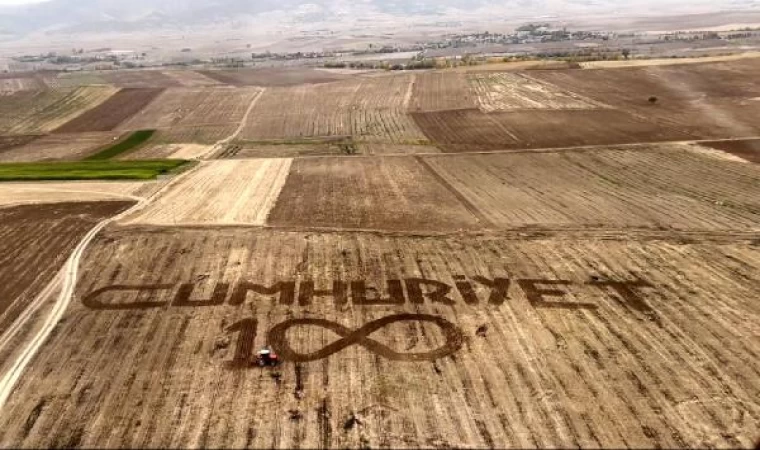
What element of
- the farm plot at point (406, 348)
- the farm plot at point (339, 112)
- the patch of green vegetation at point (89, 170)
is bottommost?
the farm plot at point (406, 348)

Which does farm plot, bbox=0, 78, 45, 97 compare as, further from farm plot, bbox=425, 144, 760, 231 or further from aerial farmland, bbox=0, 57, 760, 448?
farm plot, bbox=425, 144, 760, 231

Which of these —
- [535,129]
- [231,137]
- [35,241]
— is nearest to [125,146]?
[231,137]

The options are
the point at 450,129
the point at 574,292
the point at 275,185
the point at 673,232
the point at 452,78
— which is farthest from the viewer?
the point at 452,78

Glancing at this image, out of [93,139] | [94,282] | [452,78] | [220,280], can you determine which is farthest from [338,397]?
[452,78]

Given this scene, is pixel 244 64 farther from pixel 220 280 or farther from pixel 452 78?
pixel 220 280

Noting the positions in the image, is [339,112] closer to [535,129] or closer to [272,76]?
[535,129]

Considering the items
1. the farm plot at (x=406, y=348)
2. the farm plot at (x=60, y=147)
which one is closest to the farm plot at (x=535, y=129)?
the farm plot at (x=406, y=348)

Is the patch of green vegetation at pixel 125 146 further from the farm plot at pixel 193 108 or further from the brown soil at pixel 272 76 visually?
the brown soil at pixel 272 76
